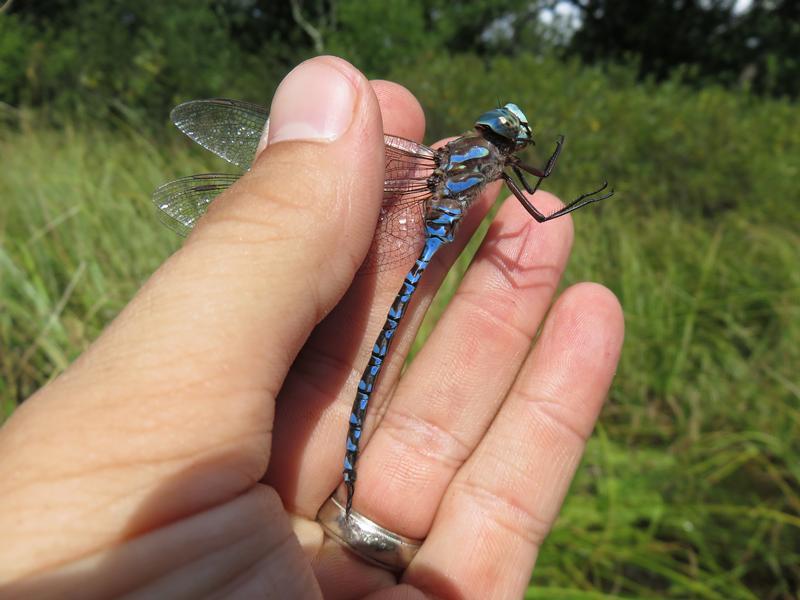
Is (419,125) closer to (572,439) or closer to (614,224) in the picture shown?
(572,439)

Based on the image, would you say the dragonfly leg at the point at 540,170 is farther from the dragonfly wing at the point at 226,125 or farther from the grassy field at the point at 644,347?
the grassy field at the point at 644,347

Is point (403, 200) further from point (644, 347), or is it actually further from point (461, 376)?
point (644, 347)

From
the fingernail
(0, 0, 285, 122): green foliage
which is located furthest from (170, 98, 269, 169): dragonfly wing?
(0, 0, 285, 122): green foliage

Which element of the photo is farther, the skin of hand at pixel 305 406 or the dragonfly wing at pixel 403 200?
the dragonfly wing at pixel 403 200

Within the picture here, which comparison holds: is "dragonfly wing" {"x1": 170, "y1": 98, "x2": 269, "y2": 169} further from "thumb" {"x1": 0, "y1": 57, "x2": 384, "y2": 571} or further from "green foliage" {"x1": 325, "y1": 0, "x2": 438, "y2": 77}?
"green foliage" {"x1": 325, "y1": 0, "x2": 438, "y2": 77}

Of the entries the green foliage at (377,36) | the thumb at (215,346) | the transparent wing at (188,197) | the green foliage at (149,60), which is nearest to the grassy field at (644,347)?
the transparent wing at (188,197)

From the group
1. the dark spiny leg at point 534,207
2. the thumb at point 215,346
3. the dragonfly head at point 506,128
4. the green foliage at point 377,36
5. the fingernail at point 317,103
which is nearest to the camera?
the thumb at point 215,346

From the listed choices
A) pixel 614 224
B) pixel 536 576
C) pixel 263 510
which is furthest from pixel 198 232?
pixel 614 224
